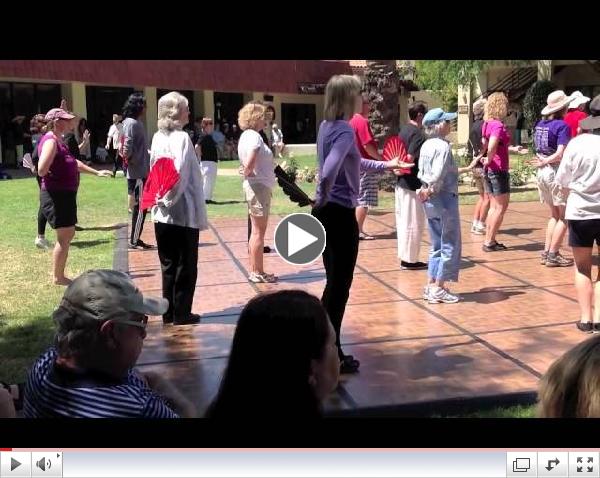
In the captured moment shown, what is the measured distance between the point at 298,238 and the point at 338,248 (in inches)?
23.7

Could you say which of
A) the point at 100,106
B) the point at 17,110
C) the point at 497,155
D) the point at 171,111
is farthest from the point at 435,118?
the point at 100,106

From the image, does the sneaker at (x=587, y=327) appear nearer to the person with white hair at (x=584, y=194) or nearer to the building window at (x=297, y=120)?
the person with white hair at (x=584, y=194)

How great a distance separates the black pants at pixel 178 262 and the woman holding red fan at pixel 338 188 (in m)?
1.41

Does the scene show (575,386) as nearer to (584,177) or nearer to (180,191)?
(584,177)

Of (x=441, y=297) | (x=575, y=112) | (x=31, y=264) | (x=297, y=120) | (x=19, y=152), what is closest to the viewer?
(x=441, y=297)

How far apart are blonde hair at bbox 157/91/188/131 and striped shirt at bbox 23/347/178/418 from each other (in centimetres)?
347

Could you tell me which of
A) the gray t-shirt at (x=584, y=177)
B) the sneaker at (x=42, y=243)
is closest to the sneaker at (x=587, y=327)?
the gray t-shirt at (x=584, y=177)

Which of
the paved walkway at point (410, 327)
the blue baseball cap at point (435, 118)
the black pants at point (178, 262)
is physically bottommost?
the paved walkway at point (410, 327)

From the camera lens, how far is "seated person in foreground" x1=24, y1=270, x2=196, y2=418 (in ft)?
6.77

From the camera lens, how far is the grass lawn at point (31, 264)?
17.1ft

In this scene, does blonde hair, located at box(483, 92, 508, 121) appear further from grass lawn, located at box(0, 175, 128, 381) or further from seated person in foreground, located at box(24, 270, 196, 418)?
seated person in foreground, located at box(24, 270, 196, 418)

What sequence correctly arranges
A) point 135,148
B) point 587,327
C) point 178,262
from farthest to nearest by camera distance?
point 135,148 → point 178,262 → point 587,327

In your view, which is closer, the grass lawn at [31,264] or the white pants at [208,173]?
the grass lawn at [31,264]

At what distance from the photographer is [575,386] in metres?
1.69
